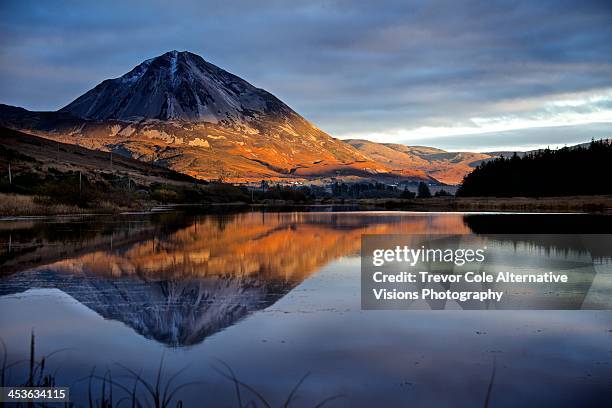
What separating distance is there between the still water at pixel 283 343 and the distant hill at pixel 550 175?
82958 millimetres

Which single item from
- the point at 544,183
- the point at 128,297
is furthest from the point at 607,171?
the point at 128,297

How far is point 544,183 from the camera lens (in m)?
100

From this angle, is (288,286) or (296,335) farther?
(288,286)

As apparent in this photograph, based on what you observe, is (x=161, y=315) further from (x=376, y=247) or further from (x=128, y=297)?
(x=376, y=247)

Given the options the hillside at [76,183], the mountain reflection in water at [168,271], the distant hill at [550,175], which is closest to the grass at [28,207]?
the hillside at [76,183]

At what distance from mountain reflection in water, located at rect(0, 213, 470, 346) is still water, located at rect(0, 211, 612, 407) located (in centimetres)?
8

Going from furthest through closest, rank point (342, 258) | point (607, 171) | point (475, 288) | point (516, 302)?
point (607, 171) → point (342, 258) → point (475, 288) → point (516, 302)

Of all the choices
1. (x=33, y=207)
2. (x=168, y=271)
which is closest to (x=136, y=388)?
(x=168, y=271)

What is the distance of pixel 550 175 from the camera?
10044cm

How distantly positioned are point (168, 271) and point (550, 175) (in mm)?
94478

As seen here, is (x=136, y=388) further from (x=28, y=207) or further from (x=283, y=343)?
(x=28, y=207)

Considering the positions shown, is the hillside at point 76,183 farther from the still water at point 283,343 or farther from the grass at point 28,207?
the still water at point 283,343

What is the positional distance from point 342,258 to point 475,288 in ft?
23.0

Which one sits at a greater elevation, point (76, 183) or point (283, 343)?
point (76, 183)
